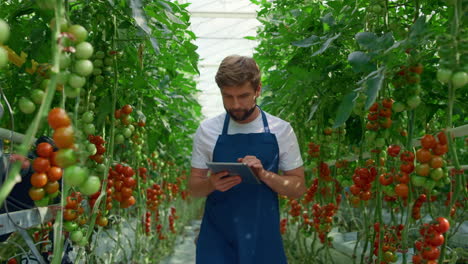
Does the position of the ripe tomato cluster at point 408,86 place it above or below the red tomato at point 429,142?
above

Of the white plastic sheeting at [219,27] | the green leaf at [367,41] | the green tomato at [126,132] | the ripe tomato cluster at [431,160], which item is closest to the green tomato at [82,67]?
the green leaf at [367,41]

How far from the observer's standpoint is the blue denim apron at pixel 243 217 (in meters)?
1.55

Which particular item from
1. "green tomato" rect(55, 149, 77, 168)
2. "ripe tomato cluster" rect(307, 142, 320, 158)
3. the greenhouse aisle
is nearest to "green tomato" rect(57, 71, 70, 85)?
"green tomato" rect(55, 149, 77, 168)

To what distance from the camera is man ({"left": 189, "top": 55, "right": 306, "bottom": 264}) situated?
1.52m

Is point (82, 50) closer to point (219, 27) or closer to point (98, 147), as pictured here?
point (98, 147)

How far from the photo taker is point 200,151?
5.56 feet

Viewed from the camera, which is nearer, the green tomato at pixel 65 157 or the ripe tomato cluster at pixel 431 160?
the green tomato at pixel 65 157

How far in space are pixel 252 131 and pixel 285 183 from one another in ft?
0.80

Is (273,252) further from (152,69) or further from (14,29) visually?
(152,69)

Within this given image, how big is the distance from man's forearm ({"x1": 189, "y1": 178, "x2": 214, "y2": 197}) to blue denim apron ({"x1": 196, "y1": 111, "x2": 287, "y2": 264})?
41 millimetres

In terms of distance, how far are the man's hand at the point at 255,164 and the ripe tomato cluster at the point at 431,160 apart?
54 cm

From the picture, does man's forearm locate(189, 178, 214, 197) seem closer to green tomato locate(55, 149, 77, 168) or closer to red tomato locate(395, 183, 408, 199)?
red tomato locate(395, 183, 408, 199)

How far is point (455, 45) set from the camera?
2.70 feet

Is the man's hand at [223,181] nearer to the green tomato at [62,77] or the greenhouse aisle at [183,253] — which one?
the green tomato at [62,77]
